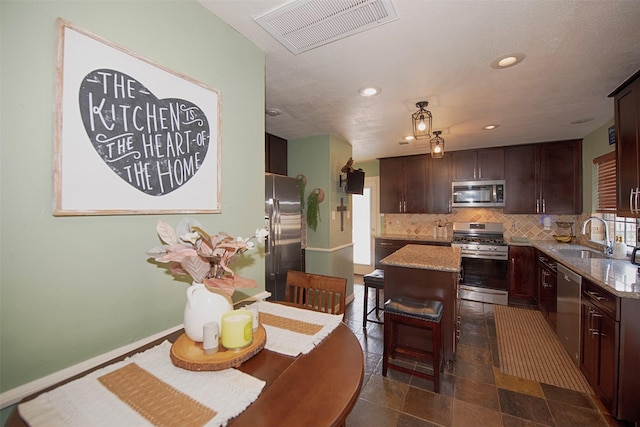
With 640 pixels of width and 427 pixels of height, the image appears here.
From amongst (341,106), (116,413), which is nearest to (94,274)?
(116,413)

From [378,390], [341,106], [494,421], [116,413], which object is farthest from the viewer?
[341,106]

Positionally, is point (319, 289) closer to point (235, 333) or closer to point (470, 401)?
point (235, 333)

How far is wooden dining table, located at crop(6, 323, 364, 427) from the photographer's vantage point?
2.34 ft

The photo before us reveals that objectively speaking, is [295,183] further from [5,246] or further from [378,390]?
[5,246]

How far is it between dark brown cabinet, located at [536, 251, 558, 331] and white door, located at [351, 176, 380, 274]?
9.12 ft

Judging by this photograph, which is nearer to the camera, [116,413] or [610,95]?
[116,413]

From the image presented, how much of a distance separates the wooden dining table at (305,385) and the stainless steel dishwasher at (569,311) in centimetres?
241

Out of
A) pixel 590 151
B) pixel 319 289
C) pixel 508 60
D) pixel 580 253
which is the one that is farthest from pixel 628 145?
pixel 319 289

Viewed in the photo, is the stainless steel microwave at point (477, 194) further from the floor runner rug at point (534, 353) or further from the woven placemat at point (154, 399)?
the woven placemat at point (154, 399)

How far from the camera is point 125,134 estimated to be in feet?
3.52

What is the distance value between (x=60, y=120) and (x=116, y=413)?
936 millimetres

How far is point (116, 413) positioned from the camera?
0.71 m

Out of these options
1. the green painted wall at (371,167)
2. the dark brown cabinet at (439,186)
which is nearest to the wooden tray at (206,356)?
the dark brown cabinet at (439,186)

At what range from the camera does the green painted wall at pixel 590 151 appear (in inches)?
132
